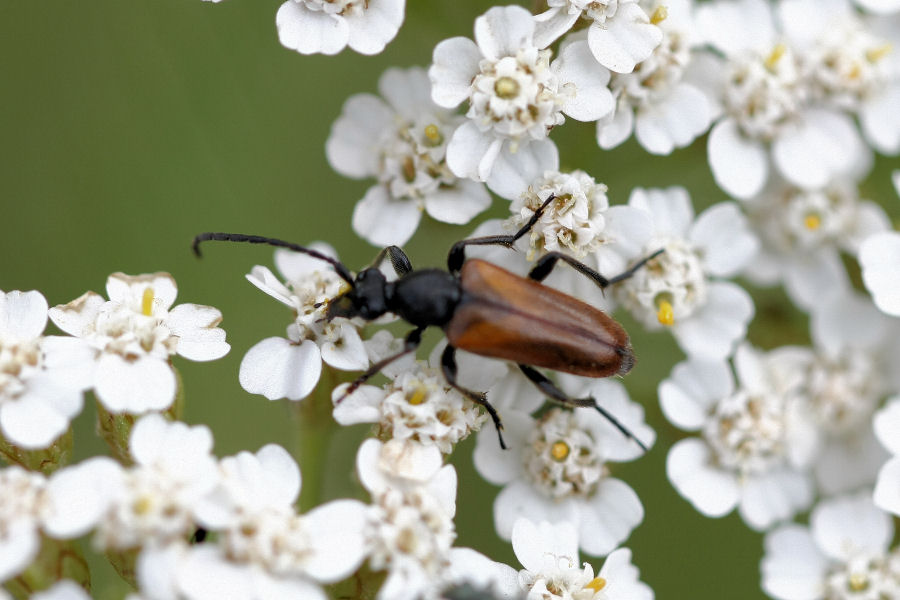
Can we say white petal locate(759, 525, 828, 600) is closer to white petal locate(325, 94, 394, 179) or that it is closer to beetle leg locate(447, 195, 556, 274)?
beetle leg locate(447, 195, 556, 274)

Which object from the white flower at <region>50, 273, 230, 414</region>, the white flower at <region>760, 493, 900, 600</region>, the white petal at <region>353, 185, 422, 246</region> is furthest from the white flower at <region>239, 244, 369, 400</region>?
the white flower at <region>760, 493, 900, 600</region>

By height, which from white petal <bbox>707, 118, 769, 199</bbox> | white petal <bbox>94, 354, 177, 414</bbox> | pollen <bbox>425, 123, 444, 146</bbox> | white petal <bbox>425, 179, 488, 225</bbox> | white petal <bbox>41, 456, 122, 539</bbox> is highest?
pollen <bbox>425, 123, 444, 146</bbox>

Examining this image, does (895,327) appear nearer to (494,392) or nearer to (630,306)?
(630,306)

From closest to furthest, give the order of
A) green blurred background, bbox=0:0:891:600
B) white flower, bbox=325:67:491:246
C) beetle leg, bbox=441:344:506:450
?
beetle leg, bbox=441:344:506:450
white flower, bbox=325:67:491:246
green blurred background, bbox=0:0:891:600

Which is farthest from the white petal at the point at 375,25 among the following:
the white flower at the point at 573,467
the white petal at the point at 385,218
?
the white flower at the point at 573,467

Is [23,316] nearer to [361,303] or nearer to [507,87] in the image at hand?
[361,303]

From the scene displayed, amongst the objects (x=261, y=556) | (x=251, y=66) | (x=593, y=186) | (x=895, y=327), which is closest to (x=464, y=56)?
(x=593, y=186)
